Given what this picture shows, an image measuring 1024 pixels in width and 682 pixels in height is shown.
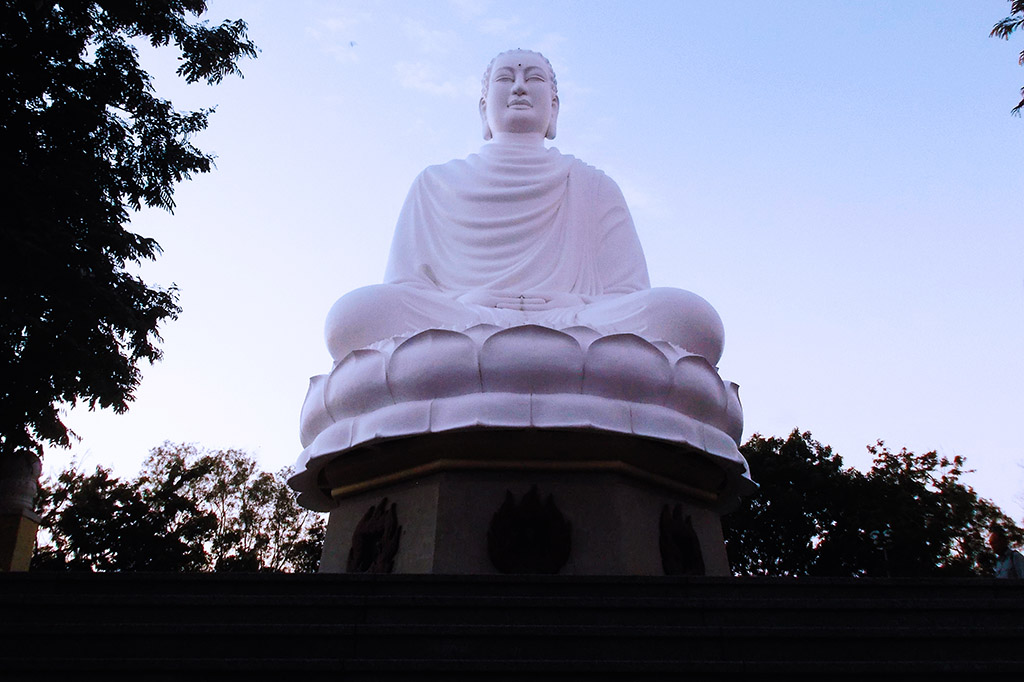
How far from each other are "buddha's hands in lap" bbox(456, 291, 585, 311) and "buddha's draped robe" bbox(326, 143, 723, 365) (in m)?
0.01

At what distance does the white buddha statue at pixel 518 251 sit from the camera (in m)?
5.63

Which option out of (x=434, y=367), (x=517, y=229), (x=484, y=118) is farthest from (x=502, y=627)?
(x=484, y=118)

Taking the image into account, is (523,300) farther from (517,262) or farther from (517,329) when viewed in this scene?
(517,329)

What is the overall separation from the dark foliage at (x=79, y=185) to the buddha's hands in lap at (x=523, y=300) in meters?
2.35

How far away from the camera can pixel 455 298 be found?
247 inches

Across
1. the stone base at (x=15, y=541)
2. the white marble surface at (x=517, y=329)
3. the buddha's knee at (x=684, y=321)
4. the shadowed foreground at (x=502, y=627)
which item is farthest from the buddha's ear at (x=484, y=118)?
the shadowed foreground at (x=502, y=627)

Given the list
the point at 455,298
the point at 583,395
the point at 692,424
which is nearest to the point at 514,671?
the point at 583,395

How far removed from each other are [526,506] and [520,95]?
4112 millimetres

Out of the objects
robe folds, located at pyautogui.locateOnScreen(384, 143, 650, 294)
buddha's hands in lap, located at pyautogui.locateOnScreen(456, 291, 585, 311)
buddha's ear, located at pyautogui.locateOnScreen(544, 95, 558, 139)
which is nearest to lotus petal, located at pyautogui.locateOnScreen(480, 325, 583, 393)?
buddha's hands in lap, located at pyautogui.locateOnScreen(456, 291, 585, 311)

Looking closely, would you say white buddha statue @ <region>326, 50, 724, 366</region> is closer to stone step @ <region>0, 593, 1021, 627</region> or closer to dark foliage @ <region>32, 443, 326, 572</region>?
stone step @ <region>0, 593, 1021, 627</region>

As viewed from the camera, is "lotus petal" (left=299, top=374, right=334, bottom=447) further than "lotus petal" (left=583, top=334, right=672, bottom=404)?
Yes

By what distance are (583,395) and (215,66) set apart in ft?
13.1

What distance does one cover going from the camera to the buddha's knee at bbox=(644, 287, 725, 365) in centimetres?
551

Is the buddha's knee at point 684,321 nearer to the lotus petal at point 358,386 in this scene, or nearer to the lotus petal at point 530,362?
the lotus petal at point 530,362
